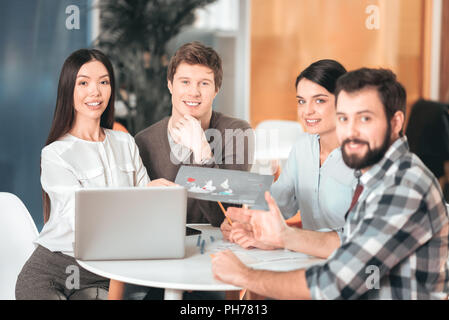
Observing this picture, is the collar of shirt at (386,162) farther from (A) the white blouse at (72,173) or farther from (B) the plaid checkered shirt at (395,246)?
(A) the white blouse at (72,173)

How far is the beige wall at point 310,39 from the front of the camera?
6.72 meters

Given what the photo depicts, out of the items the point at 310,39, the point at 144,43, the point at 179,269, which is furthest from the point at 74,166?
the point at 310,39

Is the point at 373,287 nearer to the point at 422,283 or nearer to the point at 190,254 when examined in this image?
the point at 422,283

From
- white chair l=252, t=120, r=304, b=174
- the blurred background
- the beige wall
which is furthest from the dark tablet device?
the beige wall

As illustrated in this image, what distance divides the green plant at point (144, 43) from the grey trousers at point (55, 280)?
313 centimetres

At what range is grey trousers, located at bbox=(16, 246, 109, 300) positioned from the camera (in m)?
1.97

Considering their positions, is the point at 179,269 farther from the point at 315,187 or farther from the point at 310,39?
the point at 310,39

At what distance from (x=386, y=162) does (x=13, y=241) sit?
4.96ft

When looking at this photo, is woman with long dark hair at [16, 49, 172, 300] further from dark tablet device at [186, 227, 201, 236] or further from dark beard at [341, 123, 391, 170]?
dark beard at [341, 123, 391, 170]

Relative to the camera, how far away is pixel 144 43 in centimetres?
507

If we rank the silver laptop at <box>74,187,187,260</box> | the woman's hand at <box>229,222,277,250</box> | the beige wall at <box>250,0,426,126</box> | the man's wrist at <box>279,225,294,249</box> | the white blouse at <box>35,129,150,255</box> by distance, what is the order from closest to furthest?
the silver laptop at <box>74,187,187,260</box> → the man's wrist at <box>279,225,294,249</box> → the woman's hand at <box>229,222,277,250</box> → the white blouse at <box>35,129,150,255</box> → the beige wall at <box>250,0,426,126</box>

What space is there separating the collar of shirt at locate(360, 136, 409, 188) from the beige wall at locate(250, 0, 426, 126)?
5300 millimetres

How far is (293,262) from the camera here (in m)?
1.80

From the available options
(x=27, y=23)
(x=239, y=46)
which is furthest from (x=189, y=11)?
(x=27, y=23)
